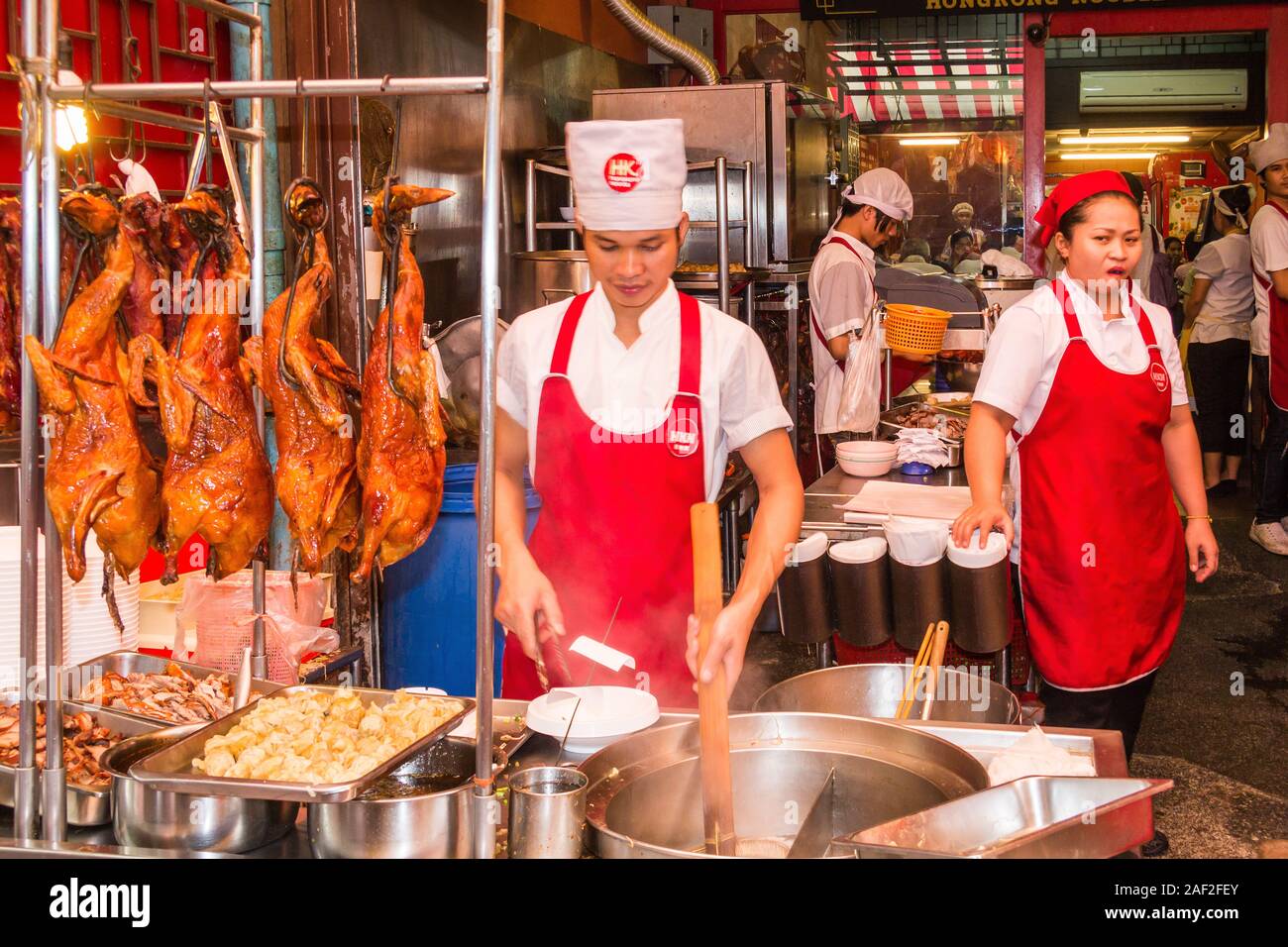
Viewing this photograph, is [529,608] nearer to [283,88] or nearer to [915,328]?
[283,88]

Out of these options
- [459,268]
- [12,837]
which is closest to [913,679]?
[12,837]

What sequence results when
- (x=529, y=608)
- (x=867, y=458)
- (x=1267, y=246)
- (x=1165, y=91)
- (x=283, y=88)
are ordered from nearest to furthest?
1. (x=283, y=88)
2. (x=529, y=608)
3. (x=867, y=458)
4. (x=1267, y=246)
5. (x=1165, y=91)

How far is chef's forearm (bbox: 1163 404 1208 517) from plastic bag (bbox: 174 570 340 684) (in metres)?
2.37

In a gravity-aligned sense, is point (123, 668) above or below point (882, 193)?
below

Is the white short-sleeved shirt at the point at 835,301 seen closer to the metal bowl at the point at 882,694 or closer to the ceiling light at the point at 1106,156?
the metal bowl at the point at 882,694

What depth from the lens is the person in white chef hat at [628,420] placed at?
8.51ft

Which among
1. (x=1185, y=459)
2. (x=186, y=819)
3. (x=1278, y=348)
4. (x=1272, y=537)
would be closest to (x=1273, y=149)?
(x=1278, y=348)

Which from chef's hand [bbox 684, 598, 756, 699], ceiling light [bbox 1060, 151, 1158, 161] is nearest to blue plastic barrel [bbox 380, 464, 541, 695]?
chef's hand [bbox 684, 598, 756, 699]

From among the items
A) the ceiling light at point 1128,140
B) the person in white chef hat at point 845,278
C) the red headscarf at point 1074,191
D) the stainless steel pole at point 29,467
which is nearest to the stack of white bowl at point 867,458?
the person in white chef hat at point 845,278

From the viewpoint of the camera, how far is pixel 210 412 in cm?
202

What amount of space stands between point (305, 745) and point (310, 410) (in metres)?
0.55

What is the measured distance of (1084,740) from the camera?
199cm

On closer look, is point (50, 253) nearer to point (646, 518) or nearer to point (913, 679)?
point (646, 518)
